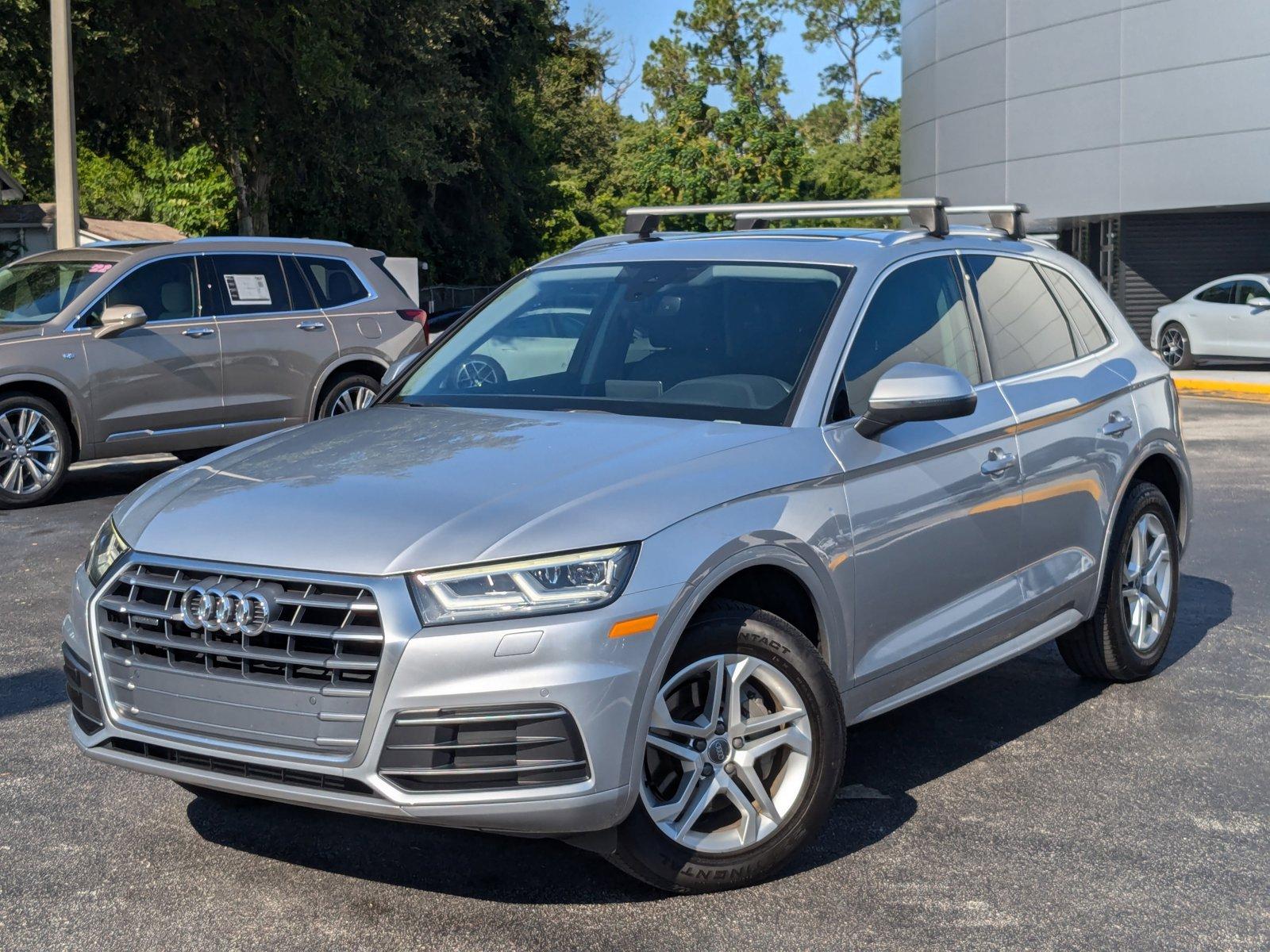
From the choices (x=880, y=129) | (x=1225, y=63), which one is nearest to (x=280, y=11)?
(x=1225, y=63)

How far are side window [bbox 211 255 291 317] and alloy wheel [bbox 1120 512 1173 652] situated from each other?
822cm

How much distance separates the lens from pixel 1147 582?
20.8ft

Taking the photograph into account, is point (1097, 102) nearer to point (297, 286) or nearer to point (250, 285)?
point (297, 286)

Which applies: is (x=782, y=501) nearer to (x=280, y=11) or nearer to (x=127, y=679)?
(x=127, y=679)

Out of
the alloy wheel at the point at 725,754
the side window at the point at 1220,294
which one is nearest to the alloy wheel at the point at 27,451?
the alloy wheel at the point at 725,754

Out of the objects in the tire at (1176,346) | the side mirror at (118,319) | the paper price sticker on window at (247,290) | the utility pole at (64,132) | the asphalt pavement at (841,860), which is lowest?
the tire at (1176,346)

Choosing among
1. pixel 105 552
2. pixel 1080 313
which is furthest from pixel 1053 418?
pixel 105 552

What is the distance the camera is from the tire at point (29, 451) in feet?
37.4

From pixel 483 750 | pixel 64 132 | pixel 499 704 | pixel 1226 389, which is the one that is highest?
pixel 64 132

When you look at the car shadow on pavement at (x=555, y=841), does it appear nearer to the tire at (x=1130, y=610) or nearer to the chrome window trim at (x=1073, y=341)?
the tire at (x=1130, y=610)

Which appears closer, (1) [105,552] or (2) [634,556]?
(2) [634,556]

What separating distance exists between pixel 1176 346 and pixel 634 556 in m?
24.6

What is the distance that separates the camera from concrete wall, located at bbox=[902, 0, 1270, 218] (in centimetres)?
3206

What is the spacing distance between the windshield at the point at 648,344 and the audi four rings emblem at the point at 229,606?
144 cm
